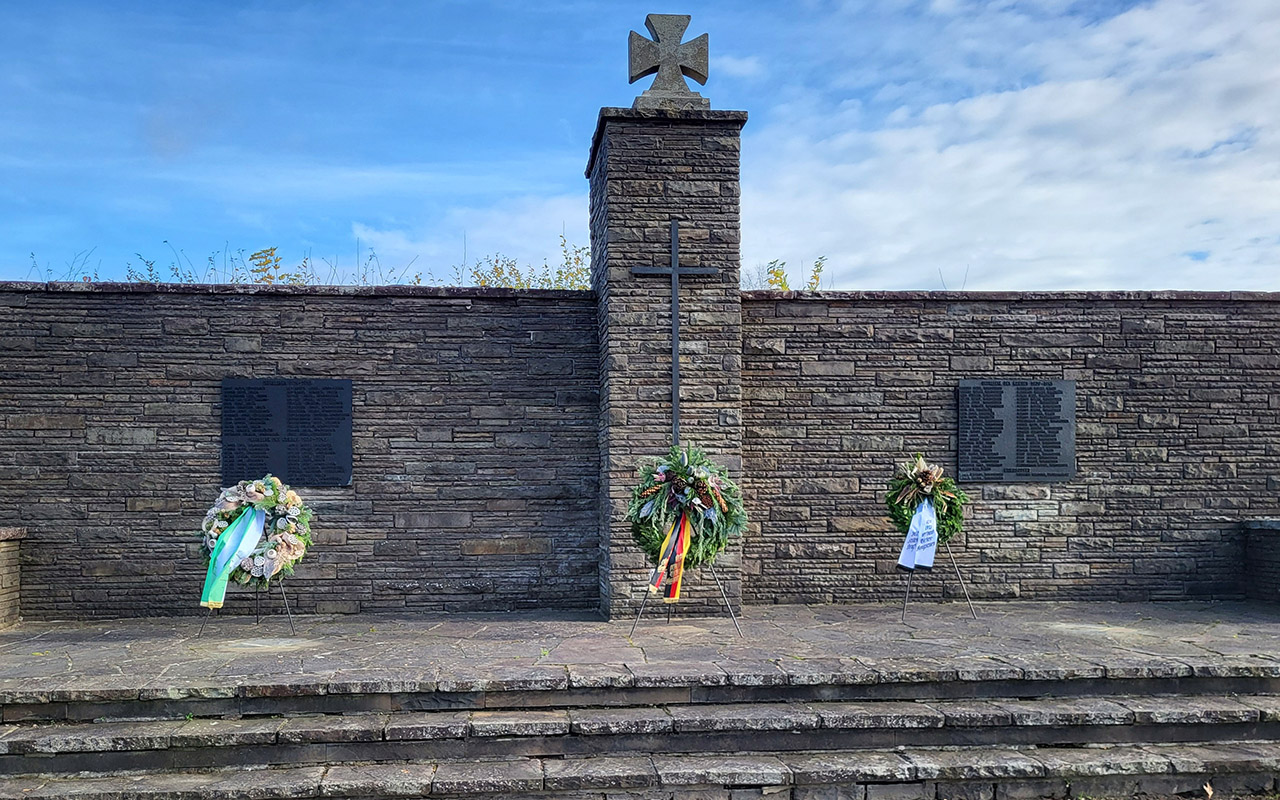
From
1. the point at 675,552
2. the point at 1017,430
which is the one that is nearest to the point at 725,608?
the point at 675,552

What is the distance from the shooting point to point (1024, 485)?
9.34 metres

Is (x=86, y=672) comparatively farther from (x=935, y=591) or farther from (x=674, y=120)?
(x=935, y=591)

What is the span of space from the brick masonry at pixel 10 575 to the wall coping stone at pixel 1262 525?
10.7m

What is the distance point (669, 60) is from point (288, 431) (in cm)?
449

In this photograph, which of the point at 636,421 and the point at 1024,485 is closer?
the point at 636,421

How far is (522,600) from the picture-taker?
29.2 ft

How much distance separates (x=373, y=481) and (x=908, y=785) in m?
5.06

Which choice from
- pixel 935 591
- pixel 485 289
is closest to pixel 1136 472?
pixel 935 591

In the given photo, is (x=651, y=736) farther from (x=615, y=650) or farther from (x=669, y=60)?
(x=669, y=60)

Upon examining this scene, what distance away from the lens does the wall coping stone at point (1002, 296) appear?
29.9 feet

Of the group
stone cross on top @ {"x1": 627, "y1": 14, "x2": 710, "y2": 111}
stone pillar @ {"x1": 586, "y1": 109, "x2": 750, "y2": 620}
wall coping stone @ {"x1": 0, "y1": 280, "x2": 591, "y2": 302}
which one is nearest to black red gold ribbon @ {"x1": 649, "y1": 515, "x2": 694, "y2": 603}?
stone pillar @ {"x1": 586, "y1": 109, "x2": 750, "y2": 620}

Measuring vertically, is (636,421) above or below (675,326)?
below

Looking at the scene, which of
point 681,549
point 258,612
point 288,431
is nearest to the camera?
point 681,549

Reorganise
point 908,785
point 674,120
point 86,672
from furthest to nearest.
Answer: point 674,120 → point 86,672 → point 908,785
